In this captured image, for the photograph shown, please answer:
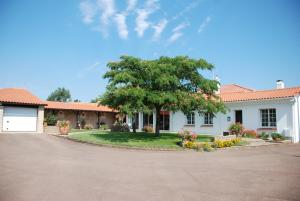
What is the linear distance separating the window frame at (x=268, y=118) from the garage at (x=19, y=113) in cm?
2185

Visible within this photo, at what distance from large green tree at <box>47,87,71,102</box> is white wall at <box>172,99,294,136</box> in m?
58.9

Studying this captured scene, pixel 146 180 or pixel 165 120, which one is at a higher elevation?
pixel 165 120

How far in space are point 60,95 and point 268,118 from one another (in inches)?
2742

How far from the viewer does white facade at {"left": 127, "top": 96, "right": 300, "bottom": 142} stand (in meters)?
21.6

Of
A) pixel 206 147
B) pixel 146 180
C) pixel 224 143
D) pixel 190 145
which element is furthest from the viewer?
pixel 224 143

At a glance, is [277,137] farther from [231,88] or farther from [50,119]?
[50,119]

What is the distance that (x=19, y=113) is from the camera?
27094 mm

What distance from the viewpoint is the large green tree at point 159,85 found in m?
18.4

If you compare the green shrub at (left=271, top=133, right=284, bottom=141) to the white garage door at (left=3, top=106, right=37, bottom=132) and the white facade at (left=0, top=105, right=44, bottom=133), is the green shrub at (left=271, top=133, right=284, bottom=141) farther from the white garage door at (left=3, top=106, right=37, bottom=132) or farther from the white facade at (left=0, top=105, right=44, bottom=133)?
the white garage door at (left=3, top=106, right=37, bottom=132)

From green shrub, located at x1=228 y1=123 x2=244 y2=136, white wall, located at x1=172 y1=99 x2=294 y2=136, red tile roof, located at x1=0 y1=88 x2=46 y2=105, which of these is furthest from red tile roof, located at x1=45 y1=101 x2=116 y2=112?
green shrub, located at x1=228 y1=123 x2=244 y2=136

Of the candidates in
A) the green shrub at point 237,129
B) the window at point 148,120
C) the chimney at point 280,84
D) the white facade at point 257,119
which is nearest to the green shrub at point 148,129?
the window at point 148,120

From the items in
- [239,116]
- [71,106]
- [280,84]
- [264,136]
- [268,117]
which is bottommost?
[264,136]

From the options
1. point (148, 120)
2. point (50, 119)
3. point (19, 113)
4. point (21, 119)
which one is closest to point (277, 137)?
point (148, 120)

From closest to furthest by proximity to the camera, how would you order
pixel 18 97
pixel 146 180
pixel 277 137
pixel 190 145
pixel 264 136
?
pixel 146 180 → pixel 190 145 → pixel 277 137 → pixel 264 136 → pixel 18 97
